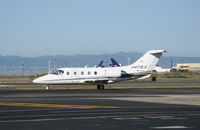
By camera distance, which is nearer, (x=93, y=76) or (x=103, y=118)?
(x=103, y=118)

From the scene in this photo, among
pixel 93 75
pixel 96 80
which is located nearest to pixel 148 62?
pixel 96 80

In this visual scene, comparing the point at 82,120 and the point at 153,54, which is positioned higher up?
the point at 153,54

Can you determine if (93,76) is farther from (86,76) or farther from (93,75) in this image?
(86,76)

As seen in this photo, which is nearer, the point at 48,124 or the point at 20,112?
the point at 48,124

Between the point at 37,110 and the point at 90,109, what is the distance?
120 inches

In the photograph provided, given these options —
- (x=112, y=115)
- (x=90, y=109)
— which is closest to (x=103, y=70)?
(x=90, y=109)

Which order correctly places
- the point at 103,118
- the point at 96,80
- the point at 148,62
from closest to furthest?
the point at 103,118 < the point at 96,80 < the point at 148,62

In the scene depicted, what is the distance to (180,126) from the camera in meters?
17.3

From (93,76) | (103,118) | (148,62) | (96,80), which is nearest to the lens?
(103,118)

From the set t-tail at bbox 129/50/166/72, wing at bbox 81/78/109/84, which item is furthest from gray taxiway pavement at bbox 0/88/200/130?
t-tail at bbox 129/50/166/72

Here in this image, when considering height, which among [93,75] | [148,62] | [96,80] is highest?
[148,62]

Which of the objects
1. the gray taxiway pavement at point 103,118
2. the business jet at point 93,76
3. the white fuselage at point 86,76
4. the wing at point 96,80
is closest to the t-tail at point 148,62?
the business jet at point 93,76

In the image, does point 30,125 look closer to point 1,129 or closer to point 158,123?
point 1,129

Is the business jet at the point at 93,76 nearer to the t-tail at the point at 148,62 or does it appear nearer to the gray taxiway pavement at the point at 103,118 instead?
the t-tail at the point at 148,62
